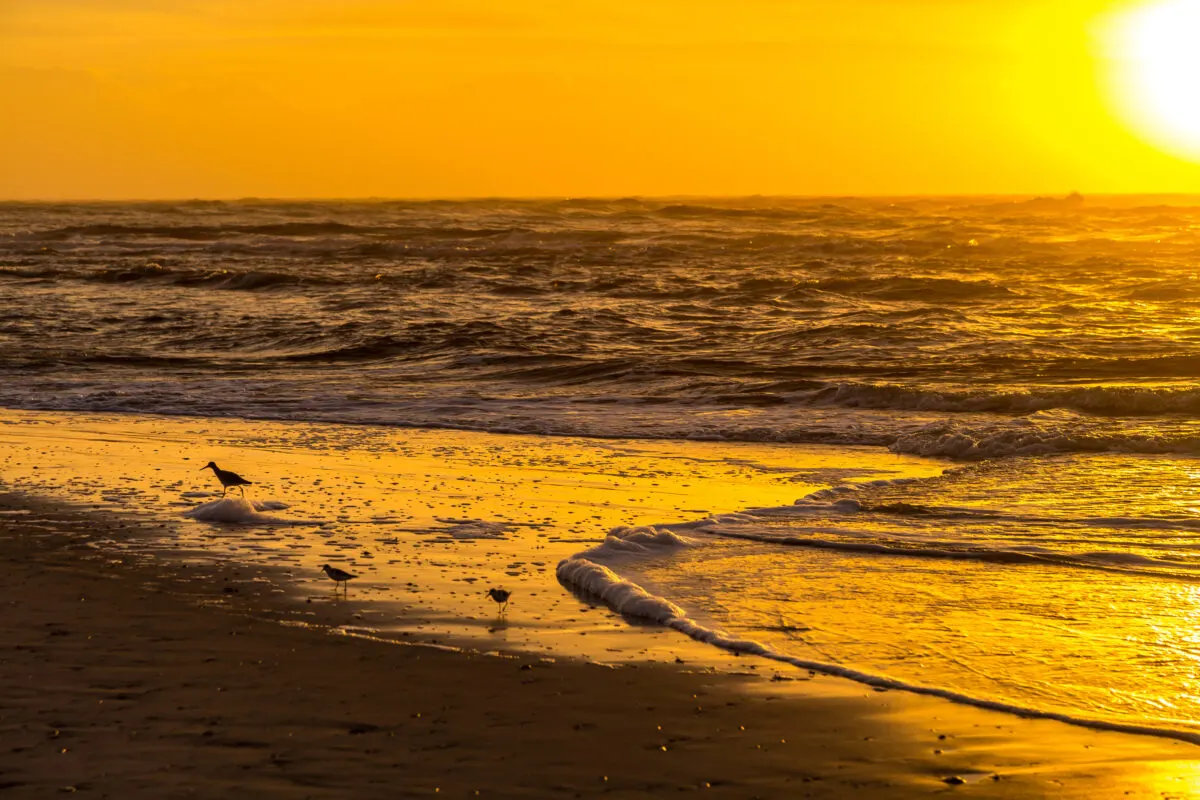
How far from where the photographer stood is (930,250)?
48281mm

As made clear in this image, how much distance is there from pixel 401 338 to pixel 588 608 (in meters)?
18.1

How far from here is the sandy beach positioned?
17.8 feet

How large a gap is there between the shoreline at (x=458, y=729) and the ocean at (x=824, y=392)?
23.1 inches

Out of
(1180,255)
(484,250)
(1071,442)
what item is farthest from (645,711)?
(484,250)

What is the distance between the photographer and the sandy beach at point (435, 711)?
5438 mm

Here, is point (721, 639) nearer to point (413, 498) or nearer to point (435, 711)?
point (435, 711)

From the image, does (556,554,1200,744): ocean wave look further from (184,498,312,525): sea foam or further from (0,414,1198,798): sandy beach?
(184,498,312,525): sea foam

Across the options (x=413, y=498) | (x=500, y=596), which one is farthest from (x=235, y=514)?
(x=500, y=596)

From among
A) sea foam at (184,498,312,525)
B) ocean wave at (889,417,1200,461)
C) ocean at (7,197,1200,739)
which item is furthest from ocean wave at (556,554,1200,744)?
ocean wave at (889,417,1200,461)

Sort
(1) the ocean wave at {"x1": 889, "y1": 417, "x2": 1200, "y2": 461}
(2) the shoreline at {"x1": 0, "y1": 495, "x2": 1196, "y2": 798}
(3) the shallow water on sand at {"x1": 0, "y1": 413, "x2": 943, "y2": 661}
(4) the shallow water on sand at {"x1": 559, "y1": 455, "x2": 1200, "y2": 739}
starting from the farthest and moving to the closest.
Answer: (1) the ocean wave at {"x1": 889, "y1": 417, "x2": 1200, "y2": 461} < (3) the shallow water on sand at {"x1": 0, "y1": 413, "x2": 943, "y2": 661} < (4) the shallow water on sand at {"x1": 559, "y1": 455, "x2": 1200, "y2": 739} < (2) the shoreline at {"x1": 0, "y1": 495, "x2": 1196, "y2": 798}

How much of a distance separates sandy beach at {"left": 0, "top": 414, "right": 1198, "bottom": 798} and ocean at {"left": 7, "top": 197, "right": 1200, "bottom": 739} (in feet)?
1.56

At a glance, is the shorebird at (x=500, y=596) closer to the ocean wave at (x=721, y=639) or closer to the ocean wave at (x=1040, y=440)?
the ocean wave at (x=721, y=639)

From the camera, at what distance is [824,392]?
1845 centimetres

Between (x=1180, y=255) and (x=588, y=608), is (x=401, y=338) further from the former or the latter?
(x=1180, y=255)
